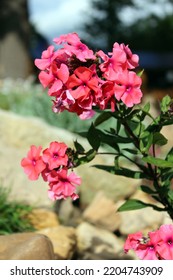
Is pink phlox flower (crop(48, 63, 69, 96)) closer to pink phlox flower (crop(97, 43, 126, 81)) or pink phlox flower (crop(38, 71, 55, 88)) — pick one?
pink phlox flower (crop(38, 71, 55, 88))

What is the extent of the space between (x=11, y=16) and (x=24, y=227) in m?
12.0

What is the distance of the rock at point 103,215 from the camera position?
6965 mm

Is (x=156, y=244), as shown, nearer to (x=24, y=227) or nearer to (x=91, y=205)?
(x=24, y=227)

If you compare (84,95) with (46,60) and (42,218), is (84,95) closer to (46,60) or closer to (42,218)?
(46,60)

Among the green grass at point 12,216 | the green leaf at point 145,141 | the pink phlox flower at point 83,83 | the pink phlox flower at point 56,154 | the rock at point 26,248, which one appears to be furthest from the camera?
the green grass at point 12,216

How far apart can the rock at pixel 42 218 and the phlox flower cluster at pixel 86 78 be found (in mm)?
2965

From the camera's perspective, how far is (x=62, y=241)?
556 cm

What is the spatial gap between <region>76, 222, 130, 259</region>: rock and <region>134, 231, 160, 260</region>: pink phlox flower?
242 cm

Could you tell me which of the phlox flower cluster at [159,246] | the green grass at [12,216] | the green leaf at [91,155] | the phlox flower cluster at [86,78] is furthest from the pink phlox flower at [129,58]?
the green grass at [12,216]

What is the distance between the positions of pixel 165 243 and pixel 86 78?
869mm

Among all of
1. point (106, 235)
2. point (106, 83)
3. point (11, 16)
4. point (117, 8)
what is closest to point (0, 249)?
point (106, 83)

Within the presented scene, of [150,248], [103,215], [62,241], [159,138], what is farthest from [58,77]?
[103,215]

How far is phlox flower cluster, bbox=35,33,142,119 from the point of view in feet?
11.1

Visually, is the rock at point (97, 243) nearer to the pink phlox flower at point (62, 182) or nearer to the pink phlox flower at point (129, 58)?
the pink phlox flower at point (62, 182)
